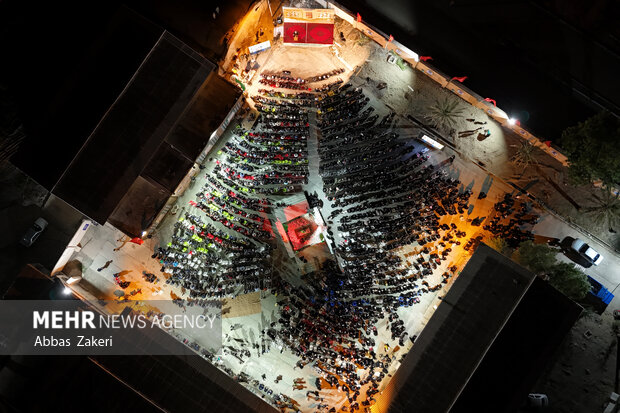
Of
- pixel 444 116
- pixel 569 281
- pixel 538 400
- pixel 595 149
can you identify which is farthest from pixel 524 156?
pixel 538 400

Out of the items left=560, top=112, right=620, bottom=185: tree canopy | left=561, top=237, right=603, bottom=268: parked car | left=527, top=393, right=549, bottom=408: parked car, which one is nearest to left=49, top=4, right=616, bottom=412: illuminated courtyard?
left=561, top=237, right=603, bottom=268: parked car

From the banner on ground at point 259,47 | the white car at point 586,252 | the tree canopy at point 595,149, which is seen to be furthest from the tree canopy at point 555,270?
the banner on ground at point 259,47

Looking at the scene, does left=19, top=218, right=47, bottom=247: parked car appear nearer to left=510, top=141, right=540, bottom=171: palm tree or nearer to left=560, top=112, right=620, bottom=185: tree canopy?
left=510, top=141, right=540, bottom=171: palm tree

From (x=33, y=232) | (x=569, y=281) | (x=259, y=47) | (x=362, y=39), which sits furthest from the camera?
(x=362, y=39)

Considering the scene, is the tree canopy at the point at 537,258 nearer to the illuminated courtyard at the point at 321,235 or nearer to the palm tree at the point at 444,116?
the illuminated courtyard at the point at 321,235

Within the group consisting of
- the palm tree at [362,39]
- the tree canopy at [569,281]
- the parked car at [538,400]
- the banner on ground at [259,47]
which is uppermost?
the palm tree at [362,39]

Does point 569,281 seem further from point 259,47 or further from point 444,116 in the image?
point 259,47
